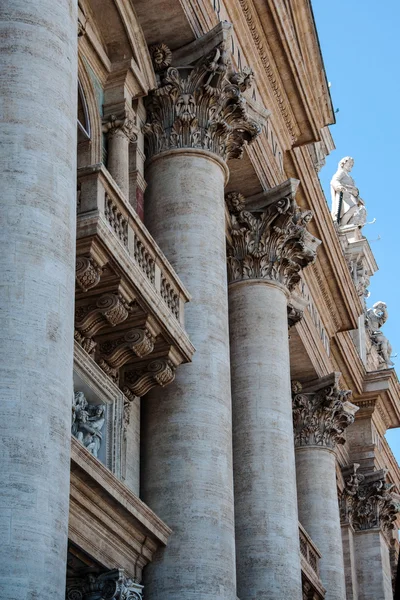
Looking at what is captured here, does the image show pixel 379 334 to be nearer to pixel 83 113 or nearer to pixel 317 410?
pixel 317 410

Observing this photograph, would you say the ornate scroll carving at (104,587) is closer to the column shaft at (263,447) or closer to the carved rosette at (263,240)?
the column shaft at (263,447)

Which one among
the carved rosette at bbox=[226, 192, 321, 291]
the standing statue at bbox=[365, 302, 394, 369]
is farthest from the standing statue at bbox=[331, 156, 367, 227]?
the carved rosette at bbox=[226, 192, 321, 291]

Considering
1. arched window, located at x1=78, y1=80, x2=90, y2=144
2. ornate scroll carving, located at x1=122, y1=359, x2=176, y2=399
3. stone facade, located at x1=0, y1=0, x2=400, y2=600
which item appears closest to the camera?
stone facade, located at x1=0, y1=0, x2=400, y2=600

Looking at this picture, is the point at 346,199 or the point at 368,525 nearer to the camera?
the point at 368,525

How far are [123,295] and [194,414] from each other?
2.49m

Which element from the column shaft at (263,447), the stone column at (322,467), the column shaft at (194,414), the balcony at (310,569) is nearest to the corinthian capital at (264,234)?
the column shaft at (263,447)

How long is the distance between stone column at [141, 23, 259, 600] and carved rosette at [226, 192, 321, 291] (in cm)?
264

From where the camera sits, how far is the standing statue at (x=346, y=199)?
4459cm

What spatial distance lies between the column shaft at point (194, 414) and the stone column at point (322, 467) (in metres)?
10.4

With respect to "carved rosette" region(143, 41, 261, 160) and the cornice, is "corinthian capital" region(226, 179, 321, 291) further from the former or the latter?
the cornice

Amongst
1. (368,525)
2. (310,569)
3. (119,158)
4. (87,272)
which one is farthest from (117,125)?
(368,525)

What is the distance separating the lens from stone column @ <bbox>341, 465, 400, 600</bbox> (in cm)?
3747

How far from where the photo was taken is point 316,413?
31094 millimetres

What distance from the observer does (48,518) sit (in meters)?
11.9
